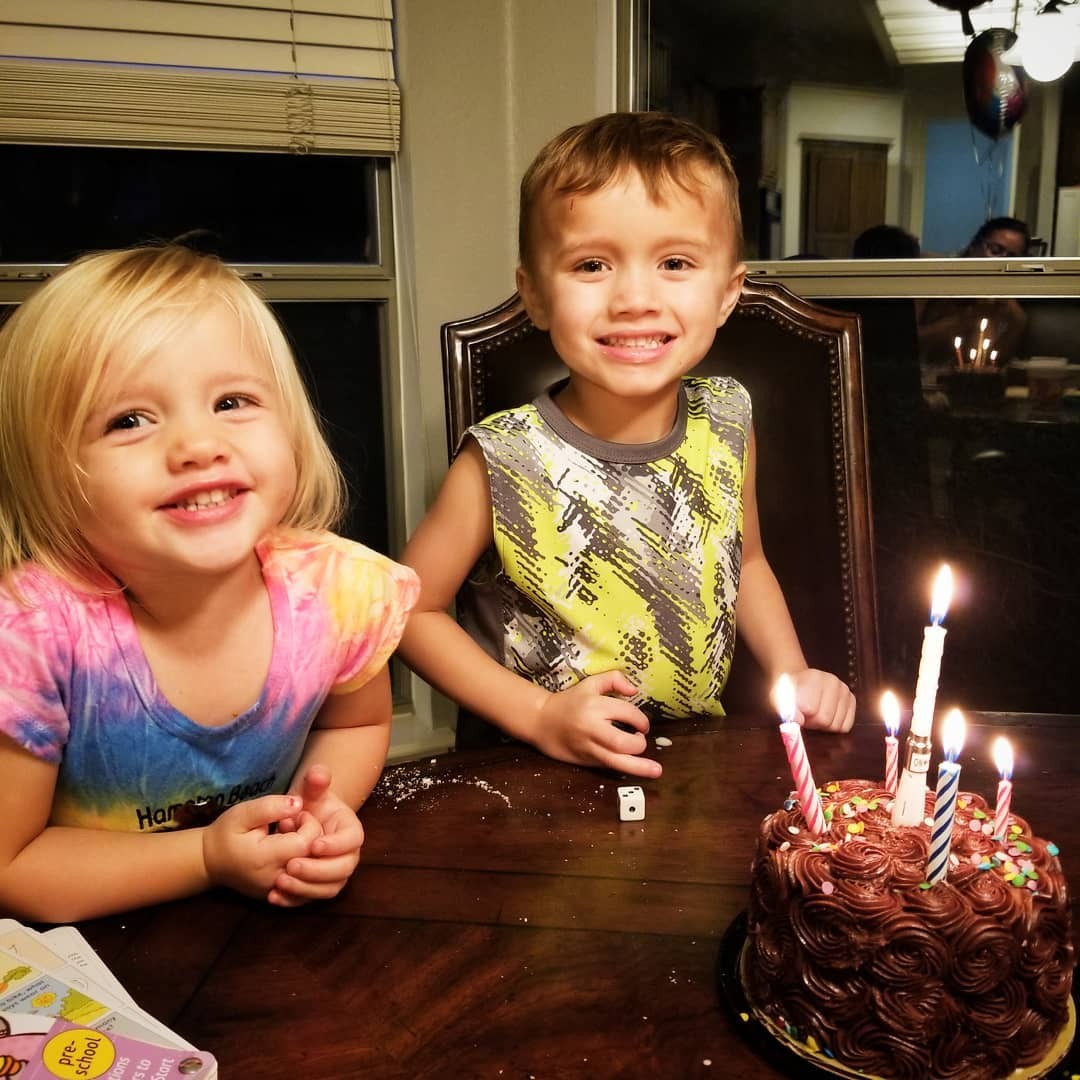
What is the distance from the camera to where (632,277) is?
129cm

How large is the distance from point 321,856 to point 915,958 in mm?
467

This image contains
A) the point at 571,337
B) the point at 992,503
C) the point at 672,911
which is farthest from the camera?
the point at 992,503

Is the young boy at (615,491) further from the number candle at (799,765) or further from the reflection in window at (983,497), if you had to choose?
the reflection in window at (983,497)

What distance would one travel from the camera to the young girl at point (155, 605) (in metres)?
0.88

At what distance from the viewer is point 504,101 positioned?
2295mm

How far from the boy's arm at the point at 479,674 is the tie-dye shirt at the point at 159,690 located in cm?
21

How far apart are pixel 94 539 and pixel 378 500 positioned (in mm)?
1788

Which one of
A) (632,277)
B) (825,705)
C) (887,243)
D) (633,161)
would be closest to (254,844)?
(825,705)

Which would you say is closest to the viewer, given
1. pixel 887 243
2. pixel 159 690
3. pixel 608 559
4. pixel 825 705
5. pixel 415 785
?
pixel 159 690

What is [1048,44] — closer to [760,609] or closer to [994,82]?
[994,82]

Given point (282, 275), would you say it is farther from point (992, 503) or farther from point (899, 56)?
point (992, 503)

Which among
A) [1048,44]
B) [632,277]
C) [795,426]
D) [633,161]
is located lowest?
[795,426]

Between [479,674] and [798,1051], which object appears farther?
Answer: [479,674]

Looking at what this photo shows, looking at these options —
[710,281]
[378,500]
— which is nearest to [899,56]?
[710,281]
